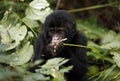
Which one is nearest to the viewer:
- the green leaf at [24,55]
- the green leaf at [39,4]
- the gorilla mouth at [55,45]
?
the green leaf at [24,55]

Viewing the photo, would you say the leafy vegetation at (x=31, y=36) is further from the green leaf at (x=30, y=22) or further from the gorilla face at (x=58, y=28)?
the gorilla face at (x=58, y=28)

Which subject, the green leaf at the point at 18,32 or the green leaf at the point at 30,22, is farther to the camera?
the green leaf at the point at 30,22

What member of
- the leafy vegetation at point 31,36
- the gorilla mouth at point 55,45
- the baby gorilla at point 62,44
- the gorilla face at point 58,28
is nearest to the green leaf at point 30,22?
the leafy vegetation at point 31,36

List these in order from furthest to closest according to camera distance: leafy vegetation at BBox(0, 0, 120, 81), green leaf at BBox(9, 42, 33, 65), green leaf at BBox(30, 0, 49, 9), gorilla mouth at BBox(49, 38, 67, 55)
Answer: green leaf at BBox(30, 0, 49, 9), leafy vegetation at BBox(0, 0, 120, 81), gorilla mouth at BBox(49, 38, 67, 55), green leaf at BBox(9, 42, 33, 65)

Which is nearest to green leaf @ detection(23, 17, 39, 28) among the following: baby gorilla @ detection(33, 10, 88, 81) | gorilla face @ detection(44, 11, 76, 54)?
baby gorilla @ detection(33, 10, 88, 81)

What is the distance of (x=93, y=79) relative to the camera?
3.79m

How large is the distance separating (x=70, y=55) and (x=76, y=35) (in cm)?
23

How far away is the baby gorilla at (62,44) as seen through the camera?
3367mm

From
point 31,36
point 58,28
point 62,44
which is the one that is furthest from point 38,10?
point 62,44

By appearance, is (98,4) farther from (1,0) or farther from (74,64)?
(74,64)

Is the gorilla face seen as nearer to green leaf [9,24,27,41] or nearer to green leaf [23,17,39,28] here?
green leaf [9,24,27,41]

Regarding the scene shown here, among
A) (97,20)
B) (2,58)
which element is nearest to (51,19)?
(2,58)

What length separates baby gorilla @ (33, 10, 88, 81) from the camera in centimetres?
337

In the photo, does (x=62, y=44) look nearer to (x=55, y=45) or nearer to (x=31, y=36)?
(x=55, y=45)
